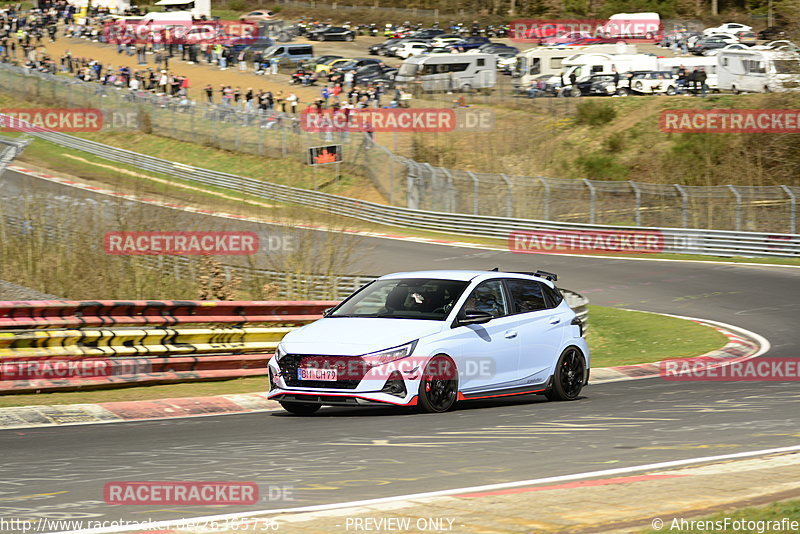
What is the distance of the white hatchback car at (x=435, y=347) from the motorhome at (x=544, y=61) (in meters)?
A: 53.2

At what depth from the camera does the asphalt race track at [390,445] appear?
282 inches

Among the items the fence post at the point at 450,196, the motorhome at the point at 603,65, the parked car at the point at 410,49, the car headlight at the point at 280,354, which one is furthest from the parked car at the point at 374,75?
the car headlight at the point at 280,354

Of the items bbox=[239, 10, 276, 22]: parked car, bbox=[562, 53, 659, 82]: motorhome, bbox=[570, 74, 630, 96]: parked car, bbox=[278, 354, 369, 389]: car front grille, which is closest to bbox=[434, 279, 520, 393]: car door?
bbox=[278, 354, 369, 389]: car front grille

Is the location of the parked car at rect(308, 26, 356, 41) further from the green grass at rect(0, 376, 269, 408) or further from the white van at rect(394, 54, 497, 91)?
the green grass at rect(0, 376, 269, 408)

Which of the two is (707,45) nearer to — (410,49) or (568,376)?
(410,49)

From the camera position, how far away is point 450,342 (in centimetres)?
1138

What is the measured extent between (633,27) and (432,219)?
47.8 m

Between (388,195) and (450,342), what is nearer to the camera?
(450,342)

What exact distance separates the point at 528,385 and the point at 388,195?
37.3 metres

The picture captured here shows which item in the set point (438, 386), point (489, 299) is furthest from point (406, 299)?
point (438, 386)

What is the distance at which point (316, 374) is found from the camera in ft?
36.3

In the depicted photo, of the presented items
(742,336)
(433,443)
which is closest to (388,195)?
(742,336)

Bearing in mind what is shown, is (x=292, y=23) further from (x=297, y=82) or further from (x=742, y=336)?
(x=742, y=336)

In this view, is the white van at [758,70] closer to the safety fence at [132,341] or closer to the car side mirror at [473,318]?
the safety fence at [132,341]
